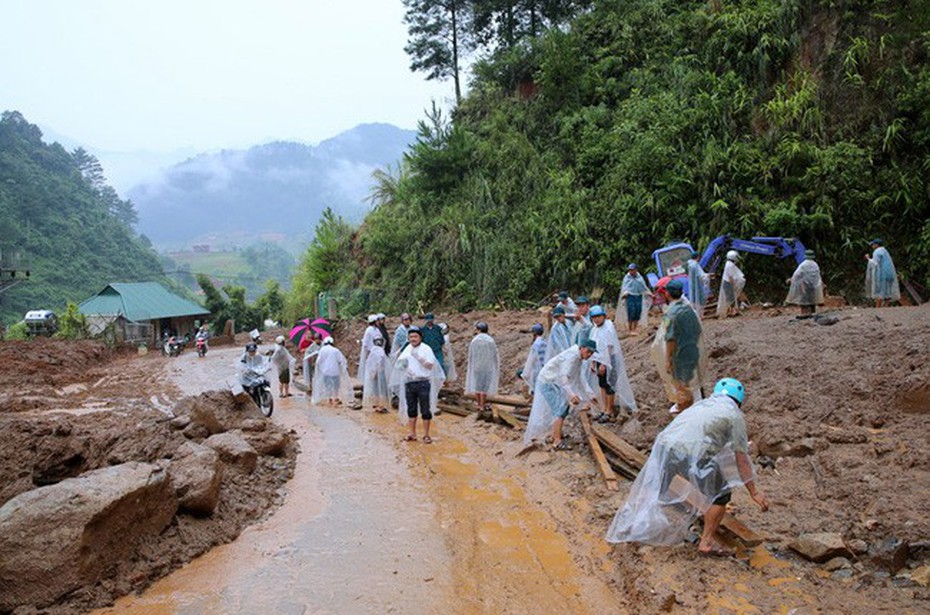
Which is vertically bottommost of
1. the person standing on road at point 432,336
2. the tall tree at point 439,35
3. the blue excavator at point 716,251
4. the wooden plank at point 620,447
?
the wooden plank at point 620,447

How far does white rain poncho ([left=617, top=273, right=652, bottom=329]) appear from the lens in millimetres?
12383

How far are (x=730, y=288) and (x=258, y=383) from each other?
8.83 metres

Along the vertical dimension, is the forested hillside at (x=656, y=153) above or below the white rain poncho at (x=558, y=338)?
above

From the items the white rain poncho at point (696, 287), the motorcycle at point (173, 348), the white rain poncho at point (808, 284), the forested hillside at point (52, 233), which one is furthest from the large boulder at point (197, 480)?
the forested hillside at point (52, 233)

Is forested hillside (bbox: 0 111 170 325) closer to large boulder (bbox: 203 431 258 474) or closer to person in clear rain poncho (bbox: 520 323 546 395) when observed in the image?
large boulder (bbox: 203 431 258 474)

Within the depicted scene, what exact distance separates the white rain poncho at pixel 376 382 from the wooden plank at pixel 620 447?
16.5 ft

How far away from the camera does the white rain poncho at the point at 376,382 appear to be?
12.0 m

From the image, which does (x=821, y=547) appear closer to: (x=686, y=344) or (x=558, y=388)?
(x=686, y=344)

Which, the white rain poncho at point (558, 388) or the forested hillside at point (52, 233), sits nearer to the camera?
the white rain poncho at point (558, 388)

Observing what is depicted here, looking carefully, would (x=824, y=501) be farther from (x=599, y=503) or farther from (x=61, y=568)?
(x=61, y=568)

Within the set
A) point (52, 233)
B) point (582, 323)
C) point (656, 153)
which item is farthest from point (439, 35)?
point (52, 233)

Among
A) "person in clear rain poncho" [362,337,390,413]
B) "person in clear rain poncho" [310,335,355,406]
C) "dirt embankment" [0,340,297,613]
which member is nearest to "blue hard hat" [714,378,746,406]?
"dirt embankment" [0,340,297,613]

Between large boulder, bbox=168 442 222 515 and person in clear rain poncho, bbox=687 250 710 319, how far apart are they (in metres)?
9.02

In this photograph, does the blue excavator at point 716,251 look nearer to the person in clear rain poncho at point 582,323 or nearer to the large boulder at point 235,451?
the person in clear rain poncho at point 582,323
